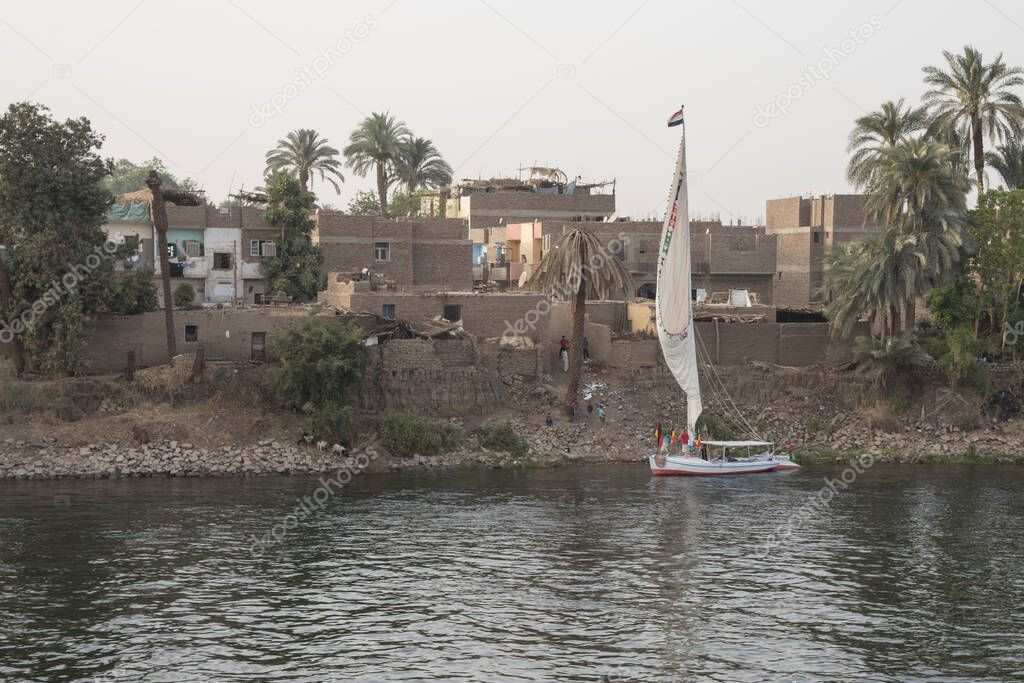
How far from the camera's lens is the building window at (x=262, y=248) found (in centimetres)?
6394

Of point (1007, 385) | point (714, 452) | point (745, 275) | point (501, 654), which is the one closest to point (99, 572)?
point (501, 654)

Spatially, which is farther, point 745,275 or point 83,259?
point 745,275

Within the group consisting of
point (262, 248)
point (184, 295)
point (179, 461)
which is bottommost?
point (179, 461)

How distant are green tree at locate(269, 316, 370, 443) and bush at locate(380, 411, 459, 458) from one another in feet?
5.04

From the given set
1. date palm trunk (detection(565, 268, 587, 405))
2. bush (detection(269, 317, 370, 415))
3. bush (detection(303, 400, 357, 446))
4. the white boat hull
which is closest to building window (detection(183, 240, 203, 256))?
bush (detection(269, 317, 370, 415))

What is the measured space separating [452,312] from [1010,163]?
29.2 m

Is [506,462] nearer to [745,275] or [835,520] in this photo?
[835,520]

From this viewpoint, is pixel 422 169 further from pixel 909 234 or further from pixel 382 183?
pixel 909 234

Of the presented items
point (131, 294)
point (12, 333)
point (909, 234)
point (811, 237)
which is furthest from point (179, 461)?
point (811, 237)

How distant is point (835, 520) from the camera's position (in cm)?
3994

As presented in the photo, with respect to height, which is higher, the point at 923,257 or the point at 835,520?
the point at 923,257

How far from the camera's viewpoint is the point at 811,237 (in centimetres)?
7469

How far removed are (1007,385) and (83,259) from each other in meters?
40.7

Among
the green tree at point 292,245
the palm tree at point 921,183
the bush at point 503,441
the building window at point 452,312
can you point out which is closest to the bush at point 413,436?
the bush at point 503,441
